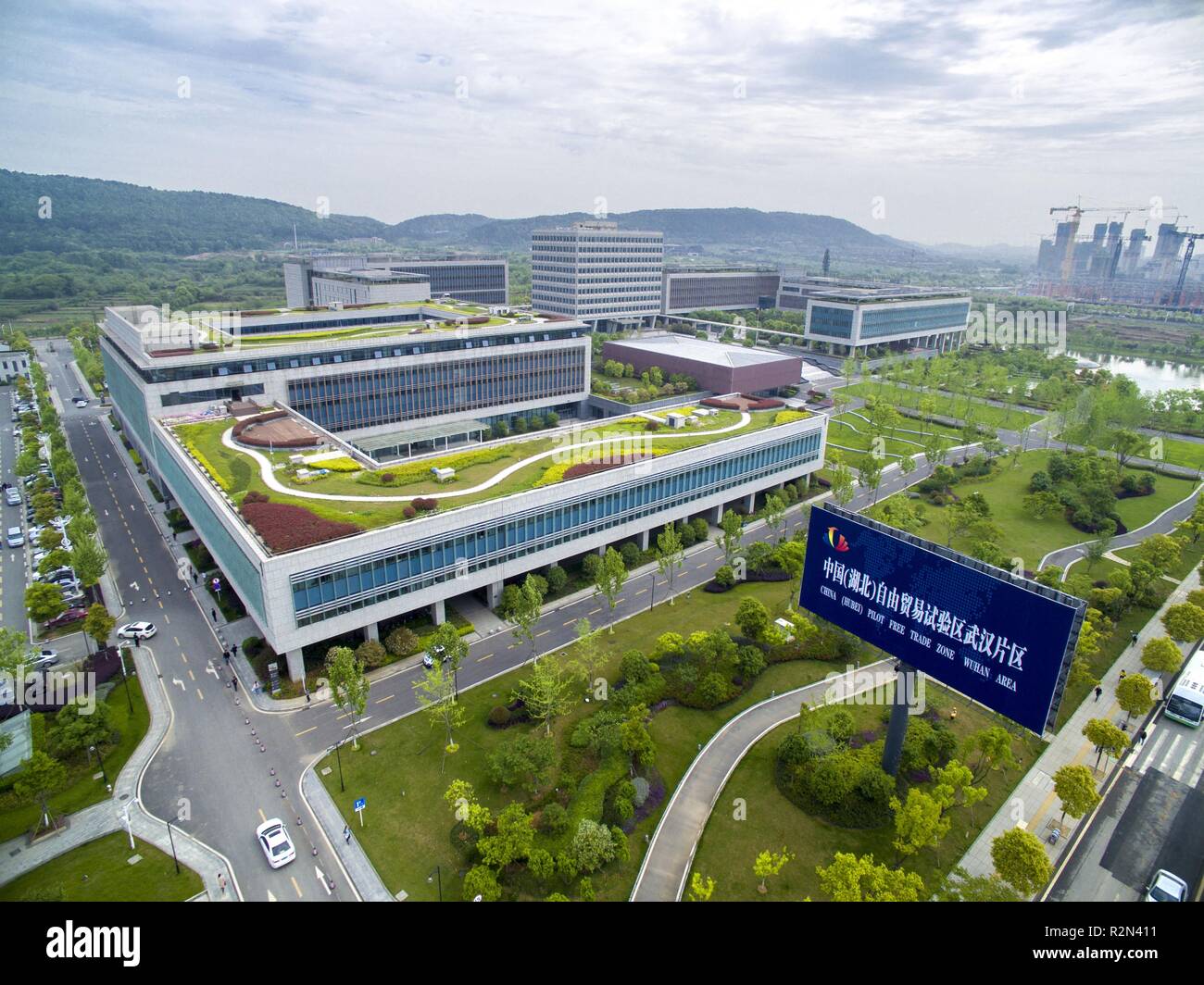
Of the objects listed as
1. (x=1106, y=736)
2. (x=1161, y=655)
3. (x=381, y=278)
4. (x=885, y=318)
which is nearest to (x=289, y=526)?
(x=1106, y=736)

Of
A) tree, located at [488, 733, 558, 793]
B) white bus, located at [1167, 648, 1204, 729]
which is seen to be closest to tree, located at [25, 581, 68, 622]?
tree, located at [488, 733, 558, 793]

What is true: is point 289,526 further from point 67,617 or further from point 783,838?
point 783,838

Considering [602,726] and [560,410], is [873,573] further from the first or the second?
[560,410]

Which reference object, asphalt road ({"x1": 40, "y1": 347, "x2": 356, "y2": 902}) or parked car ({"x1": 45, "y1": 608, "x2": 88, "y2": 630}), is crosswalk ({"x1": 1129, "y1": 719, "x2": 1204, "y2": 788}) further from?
parked car ({"x1": 45, "y1": 608, "x2": 88, "y2": 630})

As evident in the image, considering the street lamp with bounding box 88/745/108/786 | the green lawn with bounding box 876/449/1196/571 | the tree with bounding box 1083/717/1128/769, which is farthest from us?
the green lawn with bounding box 876/449/1196/571

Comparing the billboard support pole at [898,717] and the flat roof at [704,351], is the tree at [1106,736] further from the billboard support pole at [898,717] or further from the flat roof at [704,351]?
the flat roof at [704,351]

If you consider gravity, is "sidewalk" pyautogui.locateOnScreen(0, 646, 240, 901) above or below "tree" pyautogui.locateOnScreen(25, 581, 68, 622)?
below

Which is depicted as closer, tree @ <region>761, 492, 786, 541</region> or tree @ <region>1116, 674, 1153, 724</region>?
tree @ <region>1116, 674, 1153, 724</region>

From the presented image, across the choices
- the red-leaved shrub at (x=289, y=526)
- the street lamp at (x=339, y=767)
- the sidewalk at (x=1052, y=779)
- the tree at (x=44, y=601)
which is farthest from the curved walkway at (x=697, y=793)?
the tree at (x=44, y=601)
